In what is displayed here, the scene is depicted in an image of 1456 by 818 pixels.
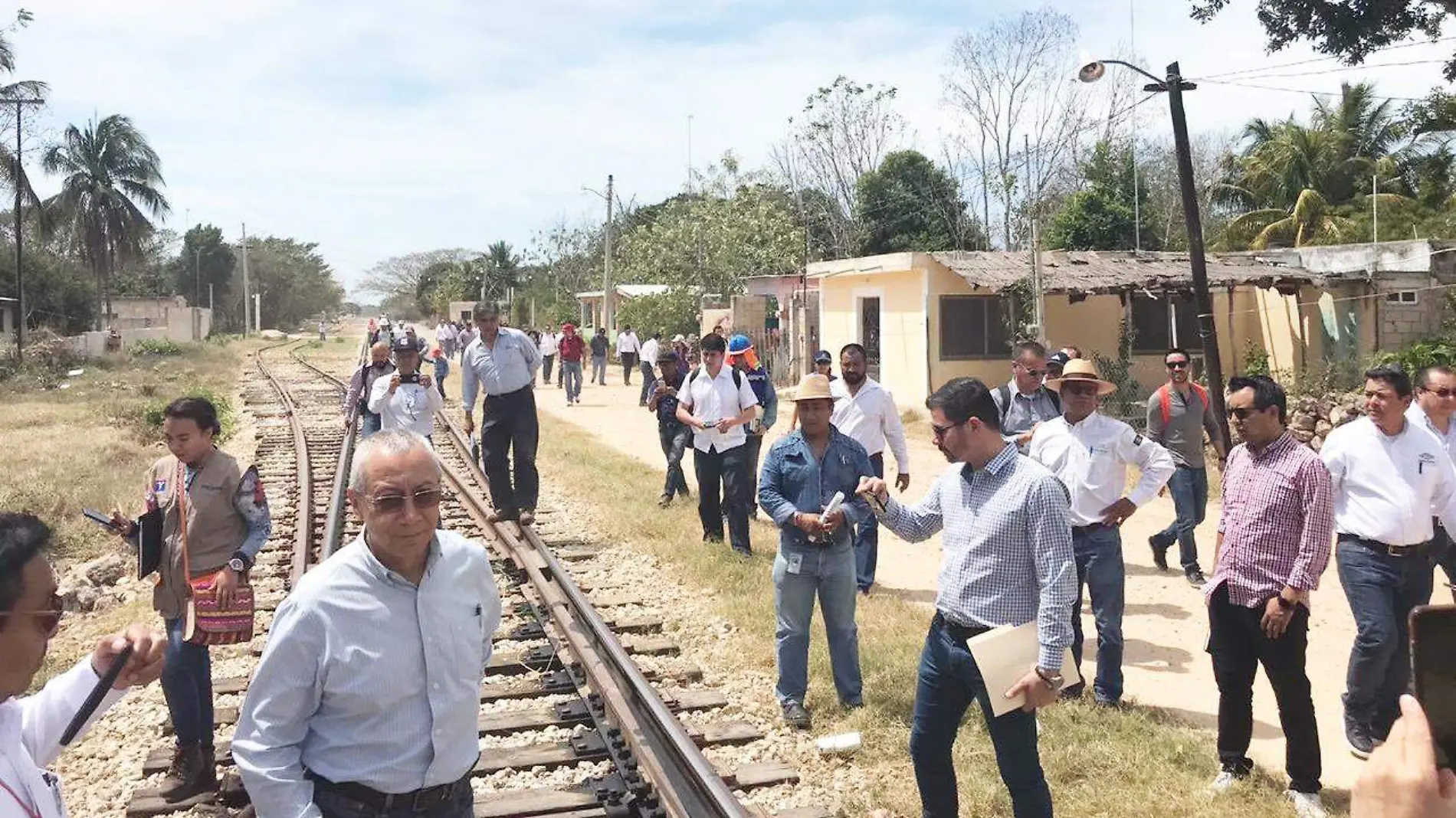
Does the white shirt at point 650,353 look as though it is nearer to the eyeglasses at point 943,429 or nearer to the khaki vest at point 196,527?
the khaki vest at point 196,527

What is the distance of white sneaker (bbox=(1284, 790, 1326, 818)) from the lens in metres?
4.70

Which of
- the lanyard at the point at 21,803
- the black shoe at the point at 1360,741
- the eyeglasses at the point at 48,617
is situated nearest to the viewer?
the lanyard at the point at 21,803

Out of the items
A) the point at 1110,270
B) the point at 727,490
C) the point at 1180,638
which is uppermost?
the point at 1110,270

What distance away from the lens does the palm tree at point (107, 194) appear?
170ft

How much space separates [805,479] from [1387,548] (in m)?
2.76

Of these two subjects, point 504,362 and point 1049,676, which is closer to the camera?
point 1049,676

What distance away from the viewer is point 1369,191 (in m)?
32.2

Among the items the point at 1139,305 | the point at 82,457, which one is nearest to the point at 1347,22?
the point at 1139,305

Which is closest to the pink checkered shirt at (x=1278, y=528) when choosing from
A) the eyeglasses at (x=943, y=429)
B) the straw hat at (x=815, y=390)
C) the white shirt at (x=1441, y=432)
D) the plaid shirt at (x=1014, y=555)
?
the plaid shirt at (x=1014, y=555)

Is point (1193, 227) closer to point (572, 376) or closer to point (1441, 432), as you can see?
point (1441, 432)

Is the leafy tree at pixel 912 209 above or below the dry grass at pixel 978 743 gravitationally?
above

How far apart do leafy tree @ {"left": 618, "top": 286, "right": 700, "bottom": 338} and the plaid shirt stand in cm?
3148

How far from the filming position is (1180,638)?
770 cm

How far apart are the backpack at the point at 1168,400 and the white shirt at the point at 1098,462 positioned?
2.88 m
